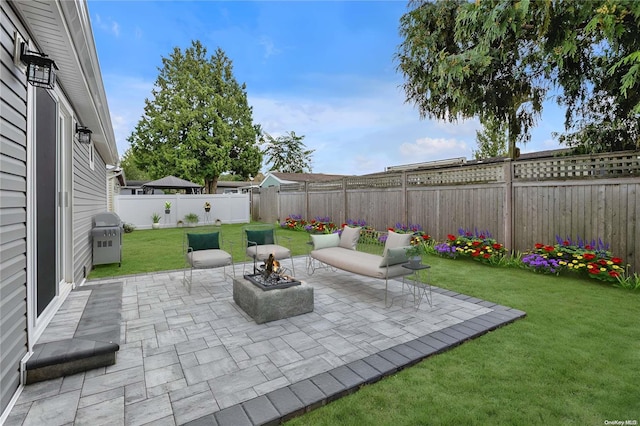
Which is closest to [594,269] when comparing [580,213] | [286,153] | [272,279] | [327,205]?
[580,213]

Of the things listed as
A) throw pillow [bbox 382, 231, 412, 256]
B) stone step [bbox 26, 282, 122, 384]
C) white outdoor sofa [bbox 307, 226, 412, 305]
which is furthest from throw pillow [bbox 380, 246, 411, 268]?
stone step [bbox 26, 282, 122, 384]

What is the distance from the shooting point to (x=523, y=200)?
6062mm

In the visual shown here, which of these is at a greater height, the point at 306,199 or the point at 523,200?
the point at 306,199

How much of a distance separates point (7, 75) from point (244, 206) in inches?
548

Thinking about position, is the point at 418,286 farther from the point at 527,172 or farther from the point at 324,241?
the point at 527,172

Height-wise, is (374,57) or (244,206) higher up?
(374,57)

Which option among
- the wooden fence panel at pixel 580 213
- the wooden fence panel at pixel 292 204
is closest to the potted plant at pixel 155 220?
the wooden fence panel at pixel 292 204

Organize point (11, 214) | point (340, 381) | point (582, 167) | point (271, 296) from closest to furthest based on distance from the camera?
1. point (11, 214)
2. point (340, 381)
3. point (271, 296)
4. point (582, 167)

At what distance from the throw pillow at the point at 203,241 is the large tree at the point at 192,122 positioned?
45.8 feet

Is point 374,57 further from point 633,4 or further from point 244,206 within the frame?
point 244,206

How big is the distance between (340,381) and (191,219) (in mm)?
13205

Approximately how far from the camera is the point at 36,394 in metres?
2.10

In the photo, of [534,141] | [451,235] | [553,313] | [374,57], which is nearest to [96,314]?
[553,313]

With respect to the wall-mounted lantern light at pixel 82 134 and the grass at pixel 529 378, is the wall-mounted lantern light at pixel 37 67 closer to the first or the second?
the wall-mounted lantern light at pixel 82 134
